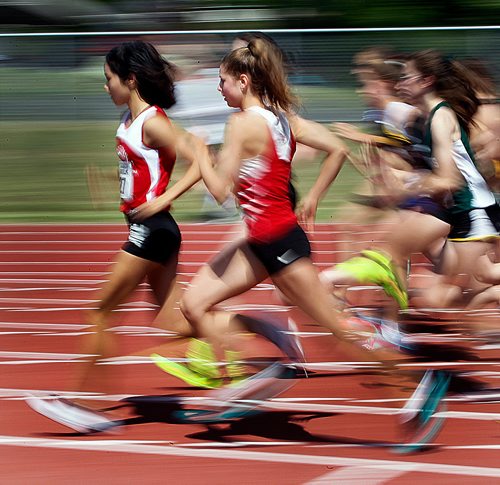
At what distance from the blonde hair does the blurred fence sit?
10.2m

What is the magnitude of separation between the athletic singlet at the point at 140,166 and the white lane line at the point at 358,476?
1.53 m

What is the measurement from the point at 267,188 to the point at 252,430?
3.72 feet

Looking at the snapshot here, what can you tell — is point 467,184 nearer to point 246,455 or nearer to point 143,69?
point 143,69

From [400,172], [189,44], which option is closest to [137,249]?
[400,172]

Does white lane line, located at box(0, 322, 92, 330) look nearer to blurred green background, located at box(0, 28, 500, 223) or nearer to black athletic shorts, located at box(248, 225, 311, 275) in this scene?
black athletic shorts, located at box(248, 225, 311, 275)

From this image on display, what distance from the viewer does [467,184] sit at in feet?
21.7

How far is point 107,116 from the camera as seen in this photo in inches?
621

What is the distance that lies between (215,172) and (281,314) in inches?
150

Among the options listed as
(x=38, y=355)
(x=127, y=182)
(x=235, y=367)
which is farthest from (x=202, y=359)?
(x=38, y=355)

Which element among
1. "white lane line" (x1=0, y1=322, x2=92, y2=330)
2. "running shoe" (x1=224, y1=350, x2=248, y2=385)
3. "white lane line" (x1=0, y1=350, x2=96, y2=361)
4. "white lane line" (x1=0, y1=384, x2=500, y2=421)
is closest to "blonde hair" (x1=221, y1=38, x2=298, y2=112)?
"running shoe" (x1=224, y1=350, x2=248, y2=385)

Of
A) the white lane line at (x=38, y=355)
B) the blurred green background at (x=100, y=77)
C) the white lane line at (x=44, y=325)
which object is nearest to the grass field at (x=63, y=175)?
the blurred green background at (x=100, y=77)

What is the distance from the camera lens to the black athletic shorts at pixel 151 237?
5301 mm

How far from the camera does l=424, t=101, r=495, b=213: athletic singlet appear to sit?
256 inches

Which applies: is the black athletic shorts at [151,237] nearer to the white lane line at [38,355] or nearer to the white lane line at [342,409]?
the white lane line at [342,409]
